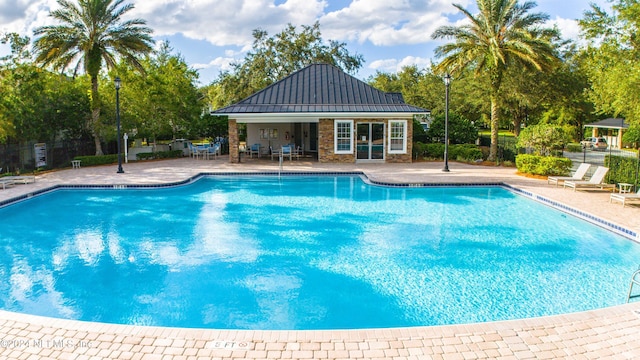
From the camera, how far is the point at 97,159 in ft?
70.9

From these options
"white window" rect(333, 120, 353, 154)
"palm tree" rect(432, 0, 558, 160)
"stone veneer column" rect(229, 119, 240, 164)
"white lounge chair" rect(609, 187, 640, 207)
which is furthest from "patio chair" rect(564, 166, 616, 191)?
"stone veneer column" rect(229, 119, 240, 164)

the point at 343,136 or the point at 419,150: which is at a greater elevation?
the point at 343,136

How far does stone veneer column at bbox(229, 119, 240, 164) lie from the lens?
22094 millimetres

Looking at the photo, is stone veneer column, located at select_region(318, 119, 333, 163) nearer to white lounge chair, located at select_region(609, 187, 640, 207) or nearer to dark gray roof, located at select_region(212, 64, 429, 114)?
dark gray roof, located at select_region(212, 64, 429, 114)

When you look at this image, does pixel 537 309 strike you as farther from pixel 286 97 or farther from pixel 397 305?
pixel 286 97

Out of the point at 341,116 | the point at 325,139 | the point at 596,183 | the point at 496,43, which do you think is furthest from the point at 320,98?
the point at 596,183

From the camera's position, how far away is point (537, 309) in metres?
6.54

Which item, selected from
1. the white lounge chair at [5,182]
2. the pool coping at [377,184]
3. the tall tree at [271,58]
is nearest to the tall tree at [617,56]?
the pool coping at [377,184]

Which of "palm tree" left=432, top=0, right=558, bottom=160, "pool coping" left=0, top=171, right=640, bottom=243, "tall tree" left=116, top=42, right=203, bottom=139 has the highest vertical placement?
"palm tree" left=432, top=0, right=558, bottom=160

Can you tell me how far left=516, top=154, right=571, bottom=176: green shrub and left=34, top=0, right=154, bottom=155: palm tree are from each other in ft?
57.7

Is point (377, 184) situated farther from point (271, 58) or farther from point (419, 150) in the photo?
point (271, 58)

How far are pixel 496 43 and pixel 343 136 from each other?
25.7ft

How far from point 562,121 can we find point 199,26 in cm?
3374

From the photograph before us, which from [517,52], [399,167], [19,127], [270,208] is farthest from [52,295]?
A: [517,52]
